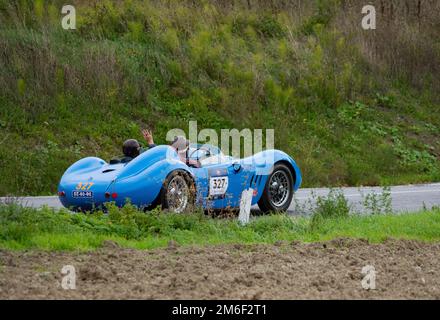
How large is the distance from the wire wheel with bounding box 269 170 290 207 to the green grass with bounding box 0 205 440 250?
1.94 meters

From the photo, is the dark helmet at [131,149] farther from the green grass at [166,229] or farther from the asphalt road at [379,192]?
the green grass at [166,229]

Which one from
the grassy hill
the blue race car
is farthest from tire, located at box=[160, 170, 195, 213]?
the grassy hill

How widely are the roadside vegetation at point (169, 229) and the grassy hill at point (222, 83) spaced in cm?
729

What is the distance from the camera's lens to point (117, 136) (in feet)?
69.0

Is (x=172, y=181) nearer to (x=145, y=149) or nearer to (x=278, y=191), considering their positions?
(x=145, y=149)

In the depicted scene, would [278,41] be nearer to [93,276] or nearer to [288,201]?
[288,201]

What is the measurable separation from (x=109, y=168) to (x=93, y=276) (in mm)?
4808

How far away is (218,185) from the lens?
43.0 ft

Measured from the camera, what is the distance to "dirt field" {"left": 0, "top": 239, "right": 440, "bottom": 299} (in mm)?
7328

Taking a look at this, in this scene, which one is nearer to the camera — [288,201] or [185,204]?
[185,204]

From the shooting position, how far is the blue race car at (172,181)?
12.0 meters

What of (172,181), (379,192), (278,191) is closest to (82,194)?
(172,181)

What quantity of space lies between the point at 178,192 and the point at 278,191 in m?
2.44
